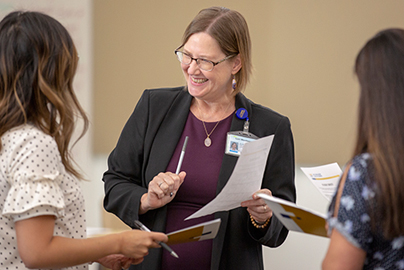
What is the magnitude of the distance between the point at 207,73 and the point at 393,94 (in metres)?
0.86

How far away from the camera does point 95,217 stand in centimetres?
363

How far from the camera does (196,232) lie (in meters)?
1.27

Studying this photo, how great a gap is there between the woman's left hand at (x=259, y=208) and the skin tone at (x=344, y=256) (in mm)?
521

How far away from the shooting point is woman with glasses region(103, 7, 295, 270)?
1.62 meters

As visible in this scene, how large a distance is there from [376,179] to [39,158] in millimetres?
797

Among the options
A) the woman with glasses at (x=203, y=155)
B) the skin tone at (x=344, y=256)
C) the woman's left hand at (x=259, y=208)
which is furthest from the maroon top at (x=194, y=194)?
the skin tone at (x=344, y=256)

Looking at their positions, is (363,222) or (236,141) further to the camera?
(236,141)

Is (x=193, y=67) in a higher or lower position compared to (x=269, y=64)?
higher

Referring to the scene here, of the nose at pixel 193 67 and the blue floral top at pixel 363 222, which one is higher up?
the nose at pixel 193 67

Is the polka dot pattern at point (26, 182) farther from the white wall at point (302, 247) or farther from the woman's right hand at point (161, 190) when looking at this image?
the white wall at point (302, 247)

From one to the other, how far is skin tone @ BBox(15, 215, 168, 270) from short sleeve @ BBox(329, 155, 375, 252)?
543 millimetres

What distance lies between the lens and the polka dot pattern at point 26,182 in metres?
1.06

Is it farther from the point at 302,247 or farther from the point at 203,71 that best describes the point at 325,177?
the point at 302,247

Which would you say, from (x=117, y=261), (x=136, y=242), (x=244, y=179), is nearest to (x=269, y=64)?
(x=244, y=179)
